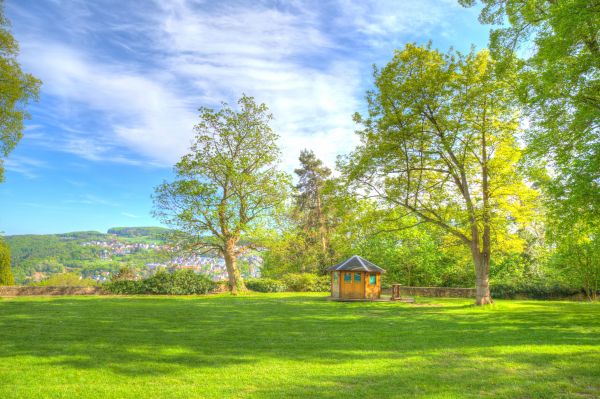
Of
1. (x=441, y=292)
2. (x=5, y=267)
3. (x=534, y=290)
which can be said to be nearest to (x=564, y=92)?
(x=441, y=292)

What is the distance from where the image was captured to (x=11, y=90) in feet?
62.7

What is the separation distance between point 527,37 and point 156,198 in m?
22.9

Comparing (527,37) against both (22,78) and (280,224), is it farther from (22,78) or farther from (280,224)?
(22,78)

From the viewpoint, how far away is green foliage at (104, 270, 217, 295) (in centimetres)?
2578

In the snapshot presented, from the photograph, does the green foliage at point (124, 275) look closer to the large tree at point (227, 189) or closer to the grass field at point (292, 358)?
the large tree at point (227, 189)

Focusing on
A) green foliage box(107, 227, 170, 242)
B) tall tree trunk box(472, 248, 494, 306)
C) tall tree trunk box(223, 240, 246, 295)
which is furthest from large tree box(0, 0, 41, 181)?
green foliage box(107, 227, 170, 242)

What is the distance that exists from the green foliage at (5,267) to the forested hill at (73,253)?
24572 millimetres

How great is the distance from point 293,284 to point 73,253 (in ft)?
203

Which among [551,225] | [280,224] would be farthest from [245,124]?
[551,225]

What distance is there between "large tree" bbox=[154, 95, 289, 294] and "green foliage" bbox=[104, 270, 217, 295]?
2117 mm

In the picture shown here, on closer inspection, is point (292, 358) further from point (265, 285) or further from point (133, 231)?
point (133, 231)

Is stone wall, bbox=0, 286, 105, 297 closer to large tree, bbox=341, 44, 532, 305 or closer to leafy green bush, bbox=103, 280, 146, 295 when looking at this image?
leafy green bush, bbox=103, 280, 146, 295

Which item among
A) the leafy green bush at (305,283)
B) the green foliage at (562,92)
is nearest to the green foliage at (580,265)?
the green foliage at (562,92)

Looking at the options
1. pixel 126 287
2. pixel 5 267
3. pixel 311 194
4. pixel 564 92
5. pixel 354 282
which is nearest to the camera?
pixel 564 92
